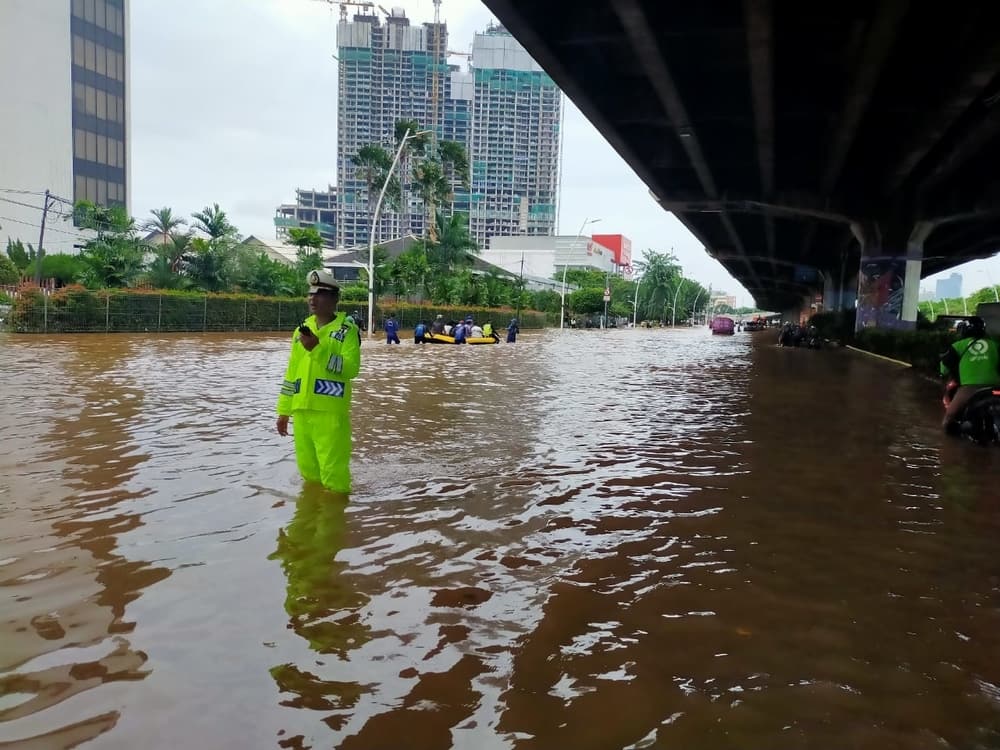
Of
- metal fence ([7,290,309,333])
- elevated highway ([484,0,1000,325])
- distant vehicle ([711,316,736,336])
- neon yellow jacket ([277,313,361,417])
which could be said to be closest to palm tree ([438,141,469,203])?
metal fence ([7,290,309,333])

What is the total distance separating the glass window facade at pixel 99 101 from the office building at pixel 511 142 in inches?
3042

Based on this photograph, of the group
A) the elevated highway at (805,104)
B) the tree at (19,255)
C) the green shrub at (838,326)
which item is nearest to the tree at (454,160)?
the elevated highway at (805,104)

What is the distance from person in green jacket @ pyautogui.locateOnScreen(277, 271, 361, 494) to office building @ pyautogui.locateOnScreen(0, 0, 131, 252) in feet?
137

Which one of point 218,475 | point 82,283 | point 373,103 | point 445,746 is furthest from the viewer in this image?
point 373,103

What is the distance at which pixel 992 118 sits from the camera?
18.2 meters

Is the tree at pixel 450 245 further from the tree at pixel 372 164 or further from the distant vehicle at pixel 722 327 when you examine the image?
the distant vehicle at pixel 722 327

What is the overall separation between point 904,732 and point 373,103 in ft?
362

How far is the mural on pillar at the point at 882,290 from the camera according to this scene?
32.6 metres

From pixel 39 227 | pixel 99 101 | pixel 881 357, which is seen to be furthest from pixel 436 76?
pixel 881 357

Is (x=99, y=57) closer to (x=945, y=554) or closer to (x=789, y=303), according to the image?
(x=945, y=554)

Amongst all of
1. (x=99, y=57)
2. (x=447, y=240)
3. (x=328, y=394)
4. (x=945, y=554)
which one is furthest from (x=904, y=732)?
(x=99, y=57)

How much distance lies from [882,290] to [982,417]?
27.0 metres

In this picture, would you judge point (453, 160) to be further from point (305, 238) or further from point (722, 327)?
point (722, 327)

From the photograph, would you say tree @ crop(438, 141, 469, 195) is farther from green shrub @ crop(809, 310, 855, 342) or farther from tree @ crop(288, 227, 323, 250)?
green shrub @ crop(809, 310, 855, 342)
